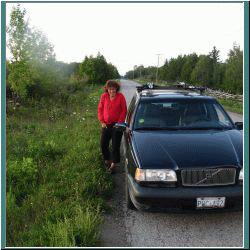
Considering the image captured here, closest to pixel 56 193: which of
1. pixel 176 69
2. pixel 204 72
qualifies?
pixel 204 72

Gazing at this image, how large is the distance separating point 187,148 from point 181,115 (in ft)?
3.38

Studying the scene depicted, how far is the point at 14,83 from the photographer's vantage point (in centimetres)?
1216

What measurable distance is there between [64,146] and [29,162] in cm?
183

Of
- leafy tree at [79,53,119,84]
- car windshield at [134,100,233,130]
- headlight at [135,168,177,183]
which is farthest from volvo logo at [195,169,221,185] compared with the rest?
leafy tree at [79,53,119,84]

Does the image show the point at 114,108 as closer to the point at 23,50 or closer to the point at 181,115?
the point at 181,115

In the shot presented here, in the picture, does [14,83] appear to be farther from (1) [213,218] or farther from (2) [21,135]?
(1) [213,218]

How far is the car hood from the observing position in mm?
3154

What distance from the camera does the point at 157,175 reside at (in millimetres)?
3117

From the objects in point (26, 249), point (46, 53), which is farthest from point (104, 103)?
point (46, 53)

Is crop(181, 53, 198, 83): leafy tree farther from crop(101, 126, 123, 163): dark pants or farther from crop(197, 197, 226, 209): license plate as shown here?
crop(197, 197, 226, 209): license plate

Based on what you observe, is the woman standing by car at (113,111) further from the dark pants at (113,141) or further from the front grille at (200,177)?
the front grille at (200,177)

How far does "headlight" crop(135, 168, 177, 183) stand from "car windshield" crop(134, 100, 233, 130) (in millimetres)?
1103

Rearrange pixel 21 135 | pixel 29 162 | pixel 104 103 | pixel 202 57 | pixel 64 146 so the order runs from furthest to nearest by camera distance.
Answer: pixel 202 57, pixel 21 135, pixel 64 146, pixel 104 103, pixel 29 162

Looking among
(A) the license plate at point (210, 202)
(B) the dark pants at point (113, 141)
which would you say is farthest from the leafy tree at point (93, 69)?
(A) the license plate at point (210, 202)
